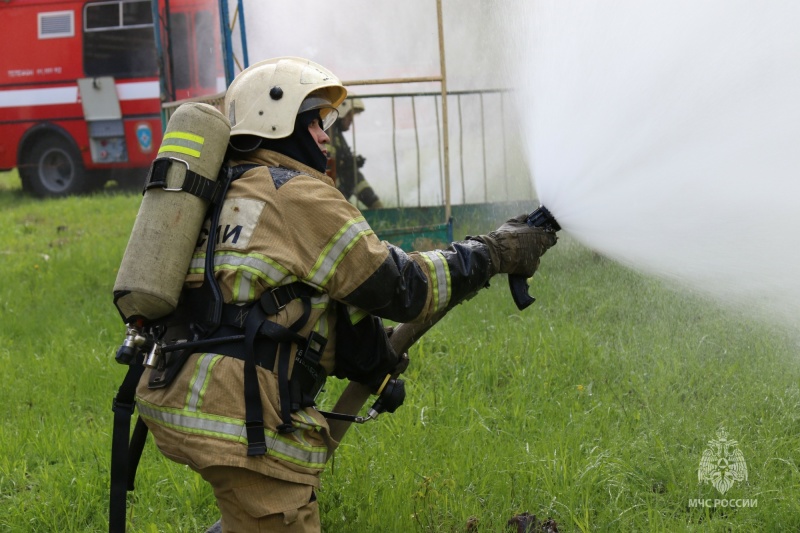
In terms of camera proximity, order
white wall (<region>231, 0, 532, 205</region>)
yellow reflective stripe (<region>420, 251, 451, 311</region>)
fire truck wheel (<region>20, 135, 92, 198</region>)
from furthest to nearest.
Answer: fire truck wheel (<region>20, 135, 92, 198</region>) → white wall (<region>231, 0, 532, 205</region>) → yellow reflective stripe (<region>420, 251, 451, 311</region>)

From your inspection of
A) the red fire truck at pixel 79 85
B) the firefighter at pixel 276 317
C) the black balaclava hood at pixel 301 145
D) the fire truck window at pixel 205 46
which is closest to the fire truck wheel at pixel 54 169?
the red fire truck at pixel 79 85

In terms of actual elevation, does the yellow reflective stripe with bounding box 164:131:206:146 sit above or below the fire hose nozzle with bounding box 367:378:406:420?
above

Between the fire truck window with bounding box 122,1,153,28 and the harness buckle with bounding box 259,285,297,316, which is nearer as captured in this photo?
the harness buckle with bounding box 259,285,297,316

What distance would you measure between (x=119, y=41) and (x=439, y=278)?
12471mm

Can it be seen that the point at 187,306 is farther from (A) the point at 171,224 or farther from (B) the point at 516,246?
(B) the point at 516,246

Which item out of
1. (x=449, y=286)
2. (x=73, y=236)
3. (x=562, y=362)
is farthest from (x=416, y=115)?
(x=449, y=286)

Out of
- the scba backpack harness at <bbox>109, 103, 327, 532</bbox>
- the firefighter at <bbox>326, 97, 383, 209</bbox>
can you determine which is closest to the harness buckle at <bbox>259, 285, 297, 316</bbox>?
the scba backpack harness at <bbox>109, 103, 327, 532</bbox>

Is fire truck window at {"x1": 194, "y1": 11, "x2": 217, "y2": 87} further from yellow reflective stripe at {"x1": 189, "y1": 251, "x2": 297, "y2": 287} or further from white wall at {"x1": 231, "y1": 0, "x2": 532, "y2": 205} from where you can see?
yellow reflective stripe at {"x1": 189, "y1": 251, "x2": 297, "y2": 287}

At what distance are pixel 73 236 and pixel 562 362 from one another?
701 cm

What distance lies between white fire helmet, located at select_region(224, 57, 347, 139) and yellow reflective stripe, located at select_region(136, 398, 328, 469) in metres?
0.91

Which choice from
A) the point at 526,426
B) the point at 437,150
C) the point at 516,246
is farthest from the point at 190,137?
the point at 437,150

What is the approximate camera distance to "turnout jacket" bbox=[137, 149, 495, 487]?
8.54ft

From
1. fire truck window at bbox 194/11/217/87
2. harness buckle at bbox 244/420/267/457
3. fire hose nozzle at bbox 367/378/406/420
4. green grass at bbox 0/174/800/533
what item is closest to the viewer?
harness buckle at bbox 244/420/267/457

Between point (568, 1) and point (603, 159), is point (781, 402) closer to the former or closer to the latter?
point (603, 159)
